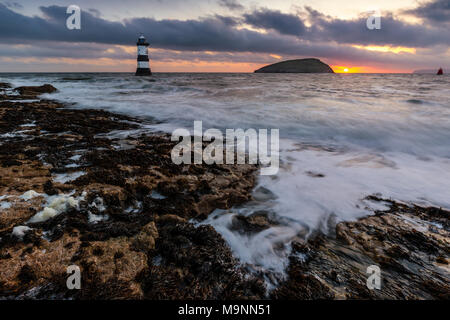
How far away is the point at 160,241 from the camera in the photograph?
2.26m

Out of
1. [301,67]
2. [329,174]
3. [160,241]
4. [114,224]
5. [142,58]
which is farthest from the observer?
[301,67]

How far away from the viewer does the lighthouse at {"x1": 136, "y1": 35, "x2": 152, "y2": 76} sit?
46031mm

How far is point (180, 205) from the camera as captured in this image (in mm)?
2908

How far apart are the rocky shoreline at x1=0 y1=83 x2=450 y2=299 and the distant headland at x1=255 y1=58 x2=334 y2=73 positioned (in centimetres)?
16250

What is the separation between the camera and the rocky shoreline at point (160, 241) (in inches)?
72.0

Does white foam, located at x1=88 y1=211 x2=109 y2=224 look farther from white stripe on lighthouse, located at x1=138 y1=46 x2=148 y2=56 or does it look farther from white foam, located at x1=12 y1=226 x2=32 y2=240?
white stripe on lighthouse, located at x1=138 y1=46 x2=148 y2=56

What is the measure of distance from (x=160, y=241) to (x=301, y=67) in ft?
556

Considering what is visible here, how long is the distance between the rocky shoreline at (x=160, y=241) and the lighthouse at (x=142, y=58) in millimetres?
49605

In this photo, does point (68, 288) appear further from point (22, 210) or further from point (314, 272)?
point (314, 272)

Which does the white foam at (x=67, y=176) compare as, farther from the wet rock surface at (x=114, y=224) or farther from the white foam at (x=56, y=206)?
the white foam at (x=56, y=206)

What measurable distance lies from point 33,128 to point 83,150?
256 cm

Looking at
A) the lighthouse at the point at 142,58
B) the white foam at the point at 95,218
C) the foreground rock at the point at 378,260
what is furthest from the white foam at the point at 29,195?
the lighthouse at the point at 142,58

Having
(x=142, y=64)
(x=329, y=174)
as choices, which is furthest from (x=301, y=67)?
(x=329, y=174)

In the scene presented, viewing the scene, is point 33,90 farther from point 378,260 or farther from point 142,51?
point 142,51
